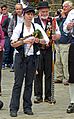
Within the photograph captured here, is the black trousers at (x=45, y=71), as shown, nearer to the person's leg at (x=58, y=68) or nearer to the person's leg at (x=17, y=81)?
the person's leg at (x=17, y=81)

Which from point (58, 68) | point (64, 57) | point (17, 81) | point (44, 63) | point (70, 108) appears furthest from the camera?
point (58, 68)

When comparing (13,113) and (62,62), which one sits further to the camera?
(62,62)

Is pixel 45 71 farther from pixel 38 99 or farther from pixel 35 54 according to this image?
pixel 35 54

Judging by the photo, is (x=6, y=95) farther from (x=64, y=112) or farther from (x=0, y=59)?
(x=64, y=112)

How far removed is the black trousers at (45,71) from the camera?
9.76m

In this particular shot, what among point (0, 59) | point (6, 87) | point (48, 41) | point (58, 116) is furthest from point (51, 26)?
point (6, 87)

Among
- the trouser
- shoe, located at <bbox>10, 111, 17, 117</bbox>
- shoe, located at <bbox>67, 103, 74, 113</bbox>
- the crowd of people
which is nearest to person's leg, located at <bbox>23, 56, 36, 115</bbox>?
the crowd of people

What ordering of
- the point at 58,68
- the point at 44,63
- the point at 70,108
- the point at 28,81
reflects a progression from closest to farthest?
the point at 28,81 < the point at 70,108 < the point at 44,63 < the point at 58,68

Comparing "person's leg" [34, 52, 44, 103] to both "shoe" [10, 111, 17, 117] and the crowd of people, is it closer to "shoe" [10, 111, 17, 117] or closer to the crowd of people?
the crowd of people

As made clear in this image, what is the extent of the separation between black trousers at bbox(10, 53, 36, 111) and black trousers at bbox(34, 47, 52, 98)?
1285 millimetres

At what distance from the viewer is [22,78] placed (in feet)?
27.4

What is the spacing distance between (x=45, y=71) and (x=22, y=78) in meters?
1.57

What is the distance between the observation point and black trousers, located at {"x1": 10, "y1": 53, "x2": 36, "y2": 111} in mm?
8320

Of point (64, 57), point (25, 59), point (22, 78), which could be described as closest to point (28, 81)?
point (22, 78)
